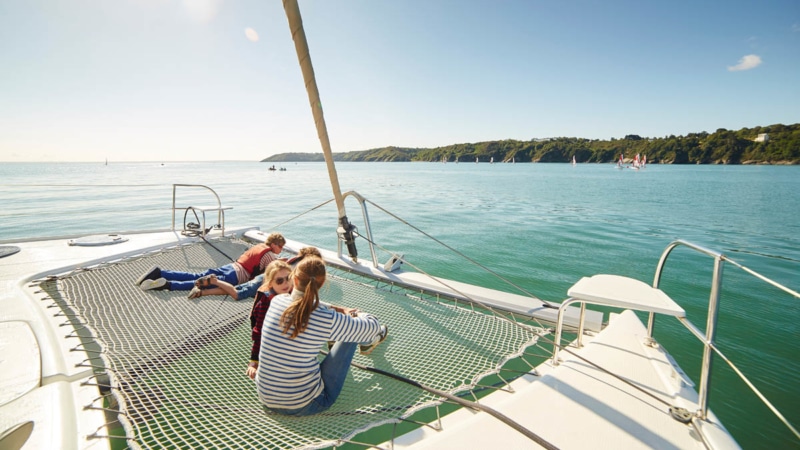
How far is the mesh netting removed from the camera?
2305mm

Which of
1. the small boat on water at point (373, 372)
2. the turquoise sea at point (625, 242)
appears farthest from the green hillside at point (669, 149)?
the small boat on water at point (373, 372)

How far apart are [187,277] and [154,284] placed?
37cm

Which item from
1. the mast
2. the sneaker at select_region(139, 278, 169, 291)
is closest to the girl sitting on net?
the mast

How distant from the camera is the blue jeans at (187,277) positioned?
14.3ft

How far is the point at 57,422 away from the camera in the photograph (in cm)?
202

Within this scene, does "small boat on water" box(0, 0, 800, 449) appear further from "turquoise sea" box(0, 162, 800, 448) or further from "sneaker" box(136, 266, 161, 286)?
"turquoise sea" box(0, 162, 800, 448)

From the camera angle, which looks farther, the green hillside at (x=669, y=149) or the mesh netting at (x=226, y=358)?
the green hillside at (x=669, y=149)

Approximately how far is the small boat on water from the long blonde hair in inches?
28.6

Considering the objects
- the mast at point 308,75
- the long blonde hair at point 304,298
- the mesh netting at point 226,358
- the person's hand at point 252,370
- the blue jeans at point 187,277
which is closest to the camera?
the long blonde hair at point 304,298

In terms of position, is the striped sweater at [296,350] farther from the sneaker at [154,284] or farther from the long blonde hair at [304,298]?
the sneaker at [154,284]

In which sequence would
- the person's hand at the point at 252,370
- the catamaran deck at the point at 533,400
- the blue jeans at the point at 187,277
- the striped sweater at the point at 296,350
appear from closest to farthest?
the catamaran deck at the point at 533,400 < the striped sweater at the point at 296,350 < the person's hand at the point at 252,370 < the blue jeans at the point at 187,277

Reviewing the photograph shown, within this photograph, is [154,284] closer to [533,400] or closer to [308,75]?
[308,75]

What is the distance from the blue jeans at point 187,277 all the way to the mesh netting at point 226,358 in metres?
0.11

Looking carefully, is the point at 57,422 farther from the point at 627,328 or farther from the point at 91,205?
the point at 91,205
